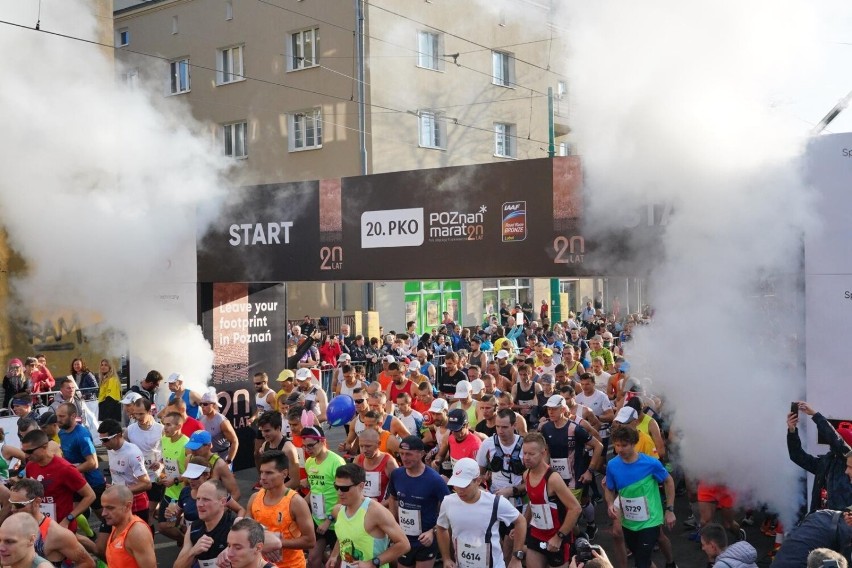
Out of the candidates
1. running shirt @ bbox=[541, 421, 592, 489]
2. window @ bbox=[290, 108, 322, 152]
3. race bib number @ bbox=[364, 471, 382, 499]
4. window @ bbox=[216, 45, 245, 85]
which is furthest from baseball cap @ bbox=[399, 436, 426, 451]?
window @ bbox=[216, 45, 245, 85]

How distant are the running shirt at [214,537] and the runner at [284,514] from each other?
38 cm

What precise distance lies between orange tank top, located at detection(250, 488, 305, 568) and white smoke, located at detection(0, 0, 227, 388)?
20.5ft

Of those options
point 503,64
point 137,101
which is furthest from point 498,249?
point 503,64

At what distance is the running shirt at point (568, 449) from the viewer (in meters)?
7.39

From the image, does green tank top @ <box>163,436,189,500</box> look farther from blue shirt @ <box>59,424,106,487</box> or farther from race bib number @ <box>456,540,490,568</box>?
race bib number @ <box>456,540,490,568</box>

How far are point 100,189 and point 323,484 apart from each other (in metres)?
7.77

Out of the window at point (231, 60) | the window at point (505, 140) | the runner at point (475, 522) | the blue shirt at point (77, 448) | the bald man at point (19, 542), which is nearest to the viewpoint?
the bald man at point (19, 542)

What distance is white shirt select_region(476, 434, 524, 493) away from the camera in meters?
6.64

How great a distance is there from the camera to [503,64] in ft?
60.0

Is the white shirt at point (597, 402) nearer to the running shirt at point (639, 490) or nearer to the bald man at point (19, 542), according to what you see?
the running shirt at point (639, 490)

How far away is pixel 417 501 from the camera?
5867 millimetres

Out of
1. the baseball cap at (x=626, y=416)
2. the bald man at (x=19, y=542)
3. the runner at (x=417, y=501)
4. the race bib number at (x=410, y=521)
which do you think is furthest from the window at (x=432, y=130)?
the bald man at (x=19, y=542)

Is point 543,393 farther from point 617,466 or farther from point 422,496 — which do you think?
point 422,496

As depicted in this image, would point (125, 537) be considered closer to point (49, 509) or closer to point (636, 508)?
point (49, 509)
